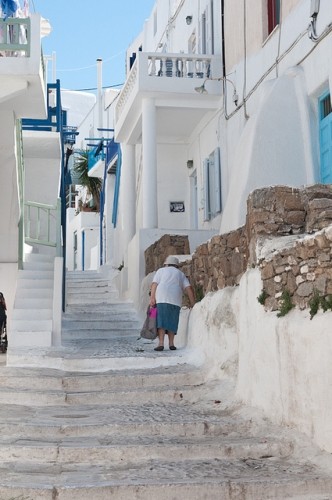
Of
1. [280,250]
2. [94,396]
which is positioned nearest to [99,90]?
[94,396]

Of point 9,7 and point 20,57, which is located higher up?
point 9,7

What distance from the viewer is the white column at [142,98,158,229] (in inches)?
610

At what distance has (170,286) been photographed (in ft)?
33.8

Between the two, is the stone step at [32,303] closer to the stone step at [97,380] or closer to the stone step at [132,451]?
the stone step at [97,380]

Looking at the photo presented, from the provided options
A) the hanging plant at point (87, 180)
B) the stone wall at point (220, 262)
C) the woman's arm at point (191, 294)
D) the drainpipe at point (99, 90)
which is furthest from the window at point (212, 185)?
the drainpipe at point (99, 90)

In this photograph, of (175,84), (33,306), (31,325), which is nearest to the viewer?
(31,325)

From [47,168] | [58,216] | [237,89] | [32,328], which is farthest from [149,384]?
[47,168]

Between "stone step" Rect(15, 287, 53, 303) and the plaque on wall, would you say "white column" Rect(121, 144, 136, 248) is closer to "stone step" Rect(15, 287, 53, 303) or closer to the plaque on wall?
the plaque on wall

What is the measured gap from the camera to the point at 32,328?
10625 mm

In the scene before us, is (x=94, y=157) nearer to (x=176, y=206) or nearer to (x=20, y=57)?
(x=176, y=206)

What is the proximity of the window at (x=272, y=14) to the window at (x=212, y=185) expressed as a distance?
3.24m

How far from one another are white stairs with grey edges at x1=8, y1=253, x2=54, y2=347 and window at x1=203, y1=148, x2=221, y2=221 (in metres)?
4.26

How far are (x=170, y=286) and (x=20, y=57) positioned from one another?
3.94m

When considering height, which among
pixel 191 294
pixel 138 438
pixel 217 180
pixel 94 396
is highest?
pixel 217 180
